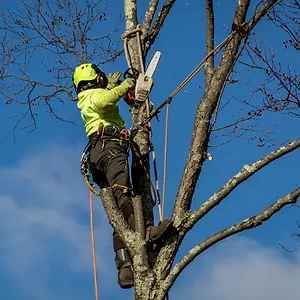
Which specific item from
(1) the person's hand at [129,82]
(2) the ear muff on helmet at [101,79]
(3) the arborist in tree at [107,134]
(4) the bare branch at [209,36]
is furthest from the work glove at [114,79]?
(4) the bare branch at [209,36]

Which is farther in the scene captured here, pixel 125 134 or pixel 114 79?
pixel 114 79

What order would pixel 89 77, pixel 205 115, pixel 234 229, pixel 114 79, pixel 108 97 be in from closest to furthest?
pixel 234 229, pixel 205 115, pixel 108 97, pixel 89 77, pixel 114 79

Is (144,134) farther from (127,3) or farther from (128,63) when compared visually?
(127,3)

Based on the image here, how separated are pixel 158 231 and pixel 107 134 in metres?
1.13

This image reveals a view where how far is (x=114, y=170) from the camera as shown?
15.6 ft

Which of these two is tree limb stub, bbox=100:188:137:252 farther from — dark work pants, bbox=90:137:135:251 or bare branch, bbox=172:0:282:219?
bare branch, bbox=172:0:282:219

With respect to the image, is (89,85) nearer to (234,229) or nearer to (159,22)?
(159,22)

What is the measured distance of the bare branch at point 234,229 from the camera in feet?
12.4

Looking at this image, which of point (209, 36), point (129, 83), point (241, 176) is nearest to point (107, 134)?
point (129, 83)

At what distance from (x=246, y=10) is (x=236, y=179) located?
1.29m

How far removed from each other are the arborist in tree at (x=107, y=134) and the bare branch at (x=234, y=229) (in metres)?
0.52

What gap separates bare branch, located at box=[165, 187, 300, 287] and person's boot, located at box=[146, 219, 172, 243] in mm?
216

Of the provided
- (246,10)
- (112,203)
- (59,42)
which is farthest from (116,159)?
(59,42)

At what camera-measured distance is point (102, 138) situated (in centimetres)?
499
